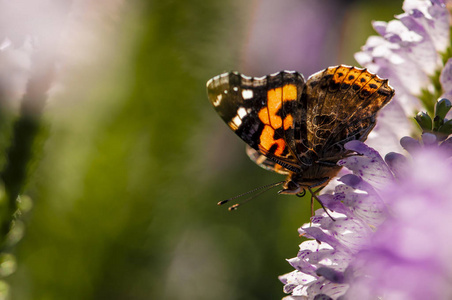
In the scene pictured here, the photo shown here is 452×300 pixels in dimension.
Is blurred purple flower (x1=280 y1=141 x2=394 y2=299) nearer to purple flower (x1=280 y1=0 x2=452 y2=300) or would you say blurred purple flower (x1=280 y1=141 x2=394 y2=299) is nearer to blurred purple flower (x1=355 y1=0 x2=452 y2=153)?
purple flower (x1=280 y1=0 x2=452 y2=300)

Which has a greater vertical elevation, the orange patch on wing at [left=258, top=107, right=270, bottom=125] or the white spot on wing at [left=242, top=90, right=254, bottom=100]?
the white spot on wing at [left=242, top=90, right=254, bottom=100]

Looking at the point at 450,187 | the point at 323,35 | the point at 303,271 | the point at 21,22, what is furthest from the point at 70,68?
the point at 323,35

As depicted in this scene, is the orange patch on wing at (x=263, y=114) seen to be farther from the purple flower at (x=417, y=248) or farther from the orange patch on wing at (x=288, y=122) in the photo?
the purple flower at (x=417, y=248)

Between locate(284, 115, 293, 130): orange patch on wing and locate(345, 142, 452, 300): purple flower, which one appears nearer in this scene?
locate(345, 142, 452, 300): purple flower

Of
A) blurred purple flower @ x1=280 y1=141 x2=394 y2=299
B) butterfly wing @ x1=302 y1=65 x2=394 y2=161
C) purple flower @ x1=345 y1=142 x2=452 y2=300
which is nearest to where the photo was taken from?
purple flower @ x1=345 y1=142 x2=452 y2=300

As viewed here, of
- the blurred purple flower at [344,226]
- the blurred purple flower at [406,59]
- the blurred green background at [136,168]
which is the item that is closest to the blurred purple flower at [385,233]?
the blurred purple flower at [344,226]

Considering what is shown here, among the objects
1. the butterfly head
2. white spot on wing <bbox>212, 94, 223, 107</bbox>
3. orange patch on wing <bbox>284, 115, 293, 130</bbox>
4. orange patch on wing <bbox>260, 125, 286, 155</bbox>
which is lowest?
the butterfly head

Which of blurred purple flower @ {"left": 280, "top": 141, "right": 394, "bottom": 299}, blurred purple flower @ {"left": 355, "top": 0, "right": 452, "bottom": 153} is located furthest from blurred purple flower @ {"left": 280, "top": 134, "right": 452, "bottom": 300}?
blurred purple flower @ {"left": 355, "top": 0, "right": 452, "bottom": 153}

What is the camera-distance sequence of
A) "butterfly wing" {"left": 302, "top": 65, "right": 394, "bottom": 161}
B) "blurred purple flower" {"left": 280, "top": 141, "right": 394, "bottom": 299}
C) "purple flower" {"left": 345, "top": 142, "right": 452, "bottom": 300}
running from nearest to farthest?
"purple flower" {"left": 345, "top": 142, "right": 452, "bottom": 300} → "blurred purple flower" {"left": 280, "top": 141, "right": 394, "bottom": 299} → "butterfly wing" {"left": 302, "top": 65, "right": 394, "bottom": 161}

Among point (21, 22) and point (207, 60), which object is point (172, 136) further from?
point (21, 22)
